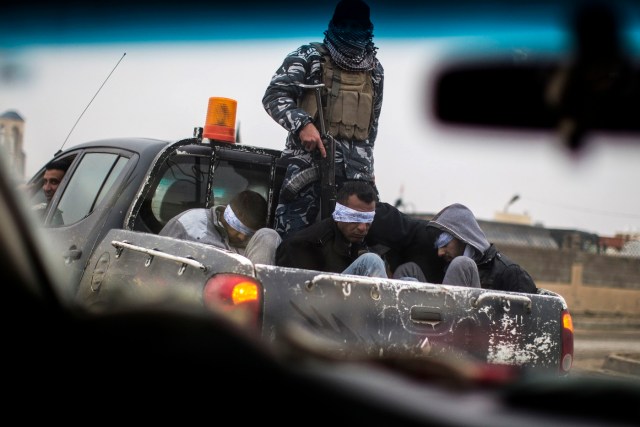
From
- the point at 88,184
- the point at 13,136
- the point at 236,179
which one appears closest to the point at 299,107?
the point at 236,179

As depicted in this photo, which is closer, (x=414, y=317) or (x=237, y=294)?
(x=237, y=294)

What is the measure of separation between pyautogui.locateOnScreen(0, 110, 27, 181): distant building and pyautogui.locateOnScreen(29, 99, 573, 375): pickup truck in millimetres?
864

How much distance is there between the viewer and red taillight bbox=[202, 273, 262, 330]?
11.7ft

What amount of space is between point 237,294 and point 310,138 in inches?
83.5

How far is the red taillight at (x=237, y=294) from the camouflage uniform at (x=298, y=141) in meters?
2.13

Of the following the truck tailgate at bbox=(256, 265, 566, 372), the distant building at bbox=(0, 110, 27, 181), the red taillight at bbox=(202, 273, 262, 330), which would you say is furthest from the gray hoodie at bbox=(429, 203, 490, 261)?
the distant building at bbox=(0, 110, 27, 181)

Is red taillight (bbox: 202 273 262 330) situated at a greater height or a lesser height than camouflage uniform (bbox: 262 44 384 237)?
lesser

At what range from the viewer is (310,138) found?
5543mm

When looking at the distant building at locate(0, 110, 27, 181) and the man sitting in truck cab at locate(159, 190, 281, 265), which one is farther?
the man sitting in truck cab at locate(159, 190, 281, 265)

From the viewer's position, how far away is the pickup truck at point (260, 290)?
11.9ft

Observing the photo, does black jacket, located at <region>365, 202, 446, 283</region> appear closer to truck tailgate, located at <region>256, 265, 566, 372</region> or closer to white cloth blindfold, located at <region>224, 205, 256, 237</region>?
white cloth blindfold, located at <region>224, 205, 256, 237</region>

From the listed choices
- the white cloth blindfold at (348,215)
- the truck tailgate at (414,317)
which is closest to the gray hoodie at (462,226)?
the white cloth blindfold at (348,215)

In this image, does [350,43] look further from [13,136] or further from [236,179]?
[13,136]

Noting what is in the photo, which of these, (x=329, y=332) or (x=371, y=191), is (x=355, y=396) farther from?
(x=371, y=191)
